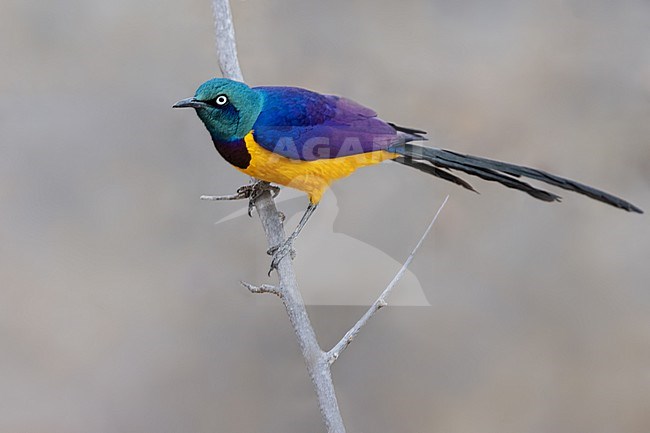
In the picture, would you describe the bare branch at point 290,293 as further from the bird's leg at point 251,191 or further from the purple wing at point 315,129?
the purple wing at point 315,129

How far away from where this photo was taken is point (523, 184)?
2.00 ft

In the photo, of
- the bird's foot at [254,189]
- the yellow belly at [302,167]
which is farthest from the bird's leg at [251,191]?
the yellow belly at [302,167]

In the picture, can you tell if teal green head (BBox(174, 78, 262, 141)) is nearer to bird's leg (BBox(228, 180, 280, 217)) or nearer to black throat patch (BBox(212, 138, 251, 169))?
black throat patch (BBox(212, 138, 251, 169))

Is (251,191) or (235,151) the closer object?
(235,151)

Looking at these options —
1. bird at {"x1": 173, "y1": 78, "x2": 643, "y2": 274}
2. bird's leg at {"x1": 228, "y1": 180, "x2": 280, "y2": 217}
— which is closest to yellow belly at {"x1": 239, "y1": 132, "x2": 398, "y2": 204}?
bird at {"x1": 173, "y1": 78, "x2": 643, "y2": 274}

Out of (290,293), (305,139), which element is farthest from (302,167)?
(290,293)

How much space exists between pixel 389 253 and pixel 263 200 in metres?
0.54

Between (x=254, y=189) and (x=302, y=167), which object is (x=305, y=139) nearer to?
(x=302, y=167)

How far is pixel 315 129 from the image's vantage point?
71 centimetres

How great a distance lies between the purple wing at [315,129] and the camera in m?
0.69

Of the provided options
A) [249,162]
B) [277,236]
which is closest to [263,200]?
[277,236]

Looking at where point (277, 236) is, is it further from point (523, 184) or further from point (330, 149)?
point (523, 184)

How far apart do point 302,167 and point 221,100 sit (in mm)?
105

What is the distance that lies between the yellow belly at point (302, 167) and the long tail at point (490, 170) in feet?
0.08
